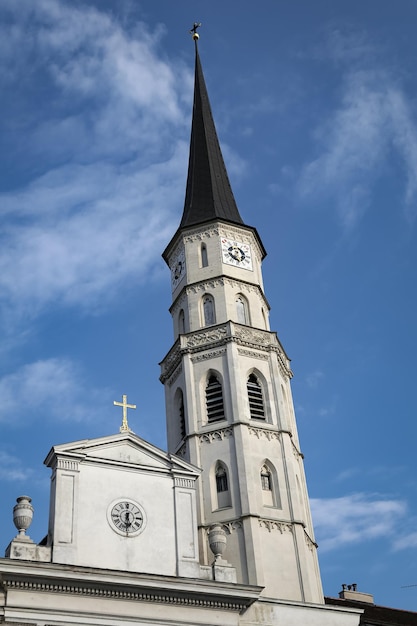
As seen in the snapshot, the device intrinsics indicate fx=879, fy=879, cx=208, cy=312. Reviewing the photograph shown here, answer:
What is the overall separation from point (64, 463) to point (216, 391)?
8.83 m

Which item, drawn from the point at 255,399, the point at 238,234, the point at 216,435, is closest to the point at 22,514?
the point at 216,435

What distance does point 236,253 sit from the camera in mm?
37469

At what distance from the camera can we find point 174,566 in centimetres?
2550

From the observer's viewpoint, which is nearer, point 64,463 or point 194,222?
point 64,463

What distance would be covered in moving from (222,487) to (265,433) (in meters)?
2.66

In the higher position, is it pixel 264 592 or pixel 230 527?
pixel 230 527

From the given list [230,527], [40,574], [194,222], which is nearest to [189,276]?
[194,222]

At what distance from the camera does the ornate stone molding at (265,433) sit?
3192 centimetres

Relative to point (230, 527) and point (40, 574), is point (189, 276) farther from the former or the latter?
point (40, 574)

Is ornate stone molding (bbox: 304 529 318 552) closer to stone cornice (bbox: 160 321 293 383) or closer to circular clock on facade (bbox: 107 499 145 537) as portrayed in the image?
stone cornice (bbox: 160 321 293 383)

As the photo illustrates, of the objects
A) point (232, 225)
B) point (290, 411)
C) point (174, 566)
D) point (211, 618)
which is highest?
point (232, 225)

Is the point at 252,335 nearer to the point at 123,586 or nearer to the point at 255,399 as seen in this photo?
the point at 255,399

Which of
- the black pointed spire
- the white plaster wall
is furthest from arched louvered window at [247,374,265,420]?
the black pointed spire

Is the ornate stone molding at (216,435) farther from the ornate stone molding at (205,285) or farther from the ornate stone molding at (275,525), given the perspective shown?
the ornate stone molding at (205,285)
